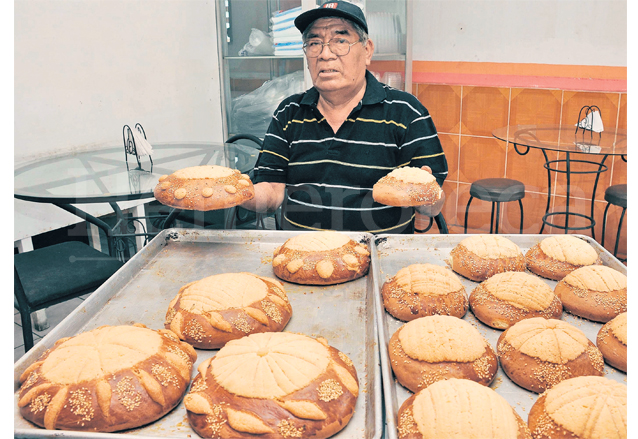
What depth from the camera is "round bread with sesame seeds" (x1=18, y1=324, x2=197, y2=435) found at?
40.1 inches

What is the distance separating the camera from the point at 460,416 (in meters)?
0.93

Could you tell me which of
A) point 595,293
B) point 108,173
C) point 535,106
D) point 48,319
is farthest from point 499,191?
point 48,319

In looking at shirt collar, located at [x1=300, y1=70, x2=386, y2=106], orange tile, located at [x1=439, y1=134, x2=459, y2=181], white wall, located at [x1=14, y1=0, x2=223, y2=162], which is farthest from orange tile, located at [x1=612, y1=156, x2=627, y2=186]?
white wall, located at [x1=14, y1=0, x2=223, y2=162]

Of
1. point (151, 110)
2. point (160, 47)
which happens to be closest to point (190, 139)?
point (151, 110)

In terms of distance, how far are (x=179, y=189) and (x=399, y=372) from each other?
0.97 metres

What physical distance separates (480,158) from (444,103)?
0.57 metres

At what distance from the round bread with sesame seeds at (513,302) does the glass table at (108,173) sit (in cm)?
153

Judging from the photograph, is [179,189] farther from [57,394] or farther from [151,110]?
[151,110]

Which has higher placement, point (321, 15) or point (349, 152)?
point (321, 15)

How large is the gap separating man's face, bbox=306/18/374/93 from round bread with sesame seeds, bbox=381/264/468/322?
35.4 inches

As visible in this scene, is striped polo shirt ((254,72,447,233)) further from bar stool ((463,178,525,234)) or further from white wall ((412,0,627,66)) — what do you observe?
white wall ((412,0,627,66))

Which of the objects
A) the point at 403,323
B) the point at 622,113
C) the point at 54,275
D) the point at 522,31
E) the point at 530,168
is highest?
the point at 522,31

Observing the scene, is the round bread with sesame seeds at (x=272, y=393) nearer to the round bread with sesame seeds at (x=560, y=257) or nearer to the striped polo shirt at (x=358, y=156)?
the round bread with sesame seeds at (x=560, y=257)

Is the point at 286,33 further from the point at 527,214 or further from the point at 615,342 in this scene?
the point at 615,342
